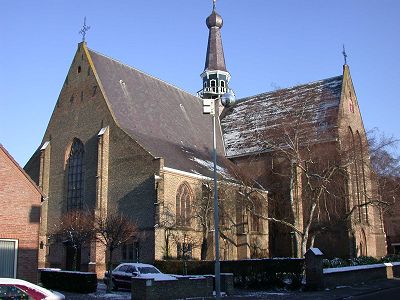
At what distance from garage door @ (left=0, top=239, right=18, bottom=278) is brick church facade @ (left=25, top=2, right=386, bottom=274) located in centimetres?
1097

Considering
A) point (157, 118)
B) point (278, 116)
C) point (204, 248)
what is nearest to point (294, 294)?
point (204, 248)

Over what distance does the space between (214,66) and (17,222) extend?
3549 cm

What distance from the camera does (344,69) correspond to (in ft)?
131

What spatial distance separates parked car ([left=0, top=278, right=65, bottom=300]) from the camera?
10.7 meters

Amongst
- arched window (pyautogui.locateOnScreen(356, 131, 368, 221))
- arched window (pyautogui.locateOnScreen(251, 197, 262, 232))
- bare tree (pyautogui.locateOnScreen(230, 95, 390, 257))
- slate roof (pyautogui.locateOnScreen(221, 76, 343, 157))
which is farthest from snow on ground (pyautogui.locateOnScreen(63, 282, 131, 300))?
arched window (pyautogui.locateOnScreen(356, 131, 368, 221))

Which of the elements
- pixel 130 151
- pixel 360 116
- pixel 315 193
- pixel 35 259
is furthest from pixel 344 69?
pixel 35 259

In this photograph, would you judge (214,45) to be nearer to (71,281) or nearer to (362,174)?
(362,174)

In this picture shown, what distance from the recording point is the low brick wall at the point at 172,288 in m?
16.4

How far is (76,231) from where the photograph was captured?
26781mm

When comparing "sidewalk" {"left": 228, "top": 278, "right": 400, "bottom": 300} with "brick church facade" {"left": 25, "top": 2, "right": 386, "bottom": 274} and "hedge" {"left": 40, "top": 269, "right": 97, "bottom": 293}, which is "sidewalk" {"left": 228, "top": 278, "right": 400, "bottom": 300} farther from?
"brick church facade" {"left": 25, "top": 2, "right": 386, "bottom": 274}

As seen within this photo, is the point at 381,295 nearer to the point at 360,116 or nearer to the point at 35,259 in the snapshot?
the point at 35,259

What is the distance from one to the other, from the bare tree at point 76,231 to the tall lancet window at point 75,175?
2164 millimetres

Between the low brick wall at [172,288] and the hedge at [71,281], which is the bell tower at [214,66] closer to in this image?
the hedge at [71,281]

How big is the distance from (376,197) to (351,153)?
17.4ft
